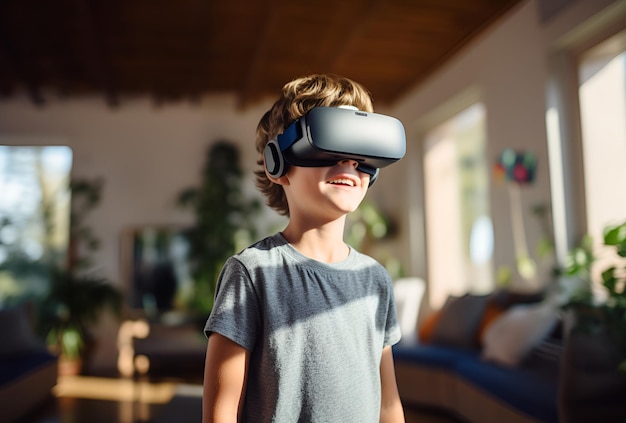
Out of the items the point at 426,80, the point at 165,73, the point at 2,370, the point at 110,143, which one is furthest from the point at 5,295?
the point at 426,80

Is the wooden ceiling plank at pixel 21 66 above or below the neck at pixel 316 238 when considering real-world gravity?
above

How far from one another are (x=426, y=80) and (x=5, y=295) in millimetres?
5521

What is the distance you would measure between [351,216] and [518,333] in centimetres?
385

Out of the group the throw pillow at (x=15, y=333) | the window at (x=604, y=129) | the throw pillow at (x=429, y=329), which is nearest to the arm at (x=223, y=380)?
the window at (x=604, y=129)

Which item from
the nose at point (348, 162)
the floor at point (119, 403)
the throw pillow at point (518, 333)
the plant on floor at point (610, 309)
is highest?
the nose at point (348, 162)

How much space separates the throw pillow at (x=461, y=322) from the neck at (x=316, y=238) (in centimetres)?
327

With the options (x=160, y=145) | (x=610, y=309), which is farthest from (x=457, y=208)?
(x=160, y=145)

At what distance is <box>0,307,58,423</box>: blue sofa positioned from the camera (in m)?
3.43

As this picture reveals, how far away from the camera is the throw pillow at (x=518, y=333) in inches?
117

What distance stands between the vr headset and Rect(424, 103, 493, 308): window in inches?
168

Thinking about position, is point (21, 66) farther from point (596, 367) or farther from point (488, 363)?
point (596, 367)

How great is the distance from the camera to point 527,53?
3.91 metres

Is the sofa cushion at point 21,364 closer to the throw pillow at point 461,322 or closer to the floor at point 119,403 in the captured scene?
the floor at point 119,403

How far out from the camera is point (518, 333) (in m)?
3.05
